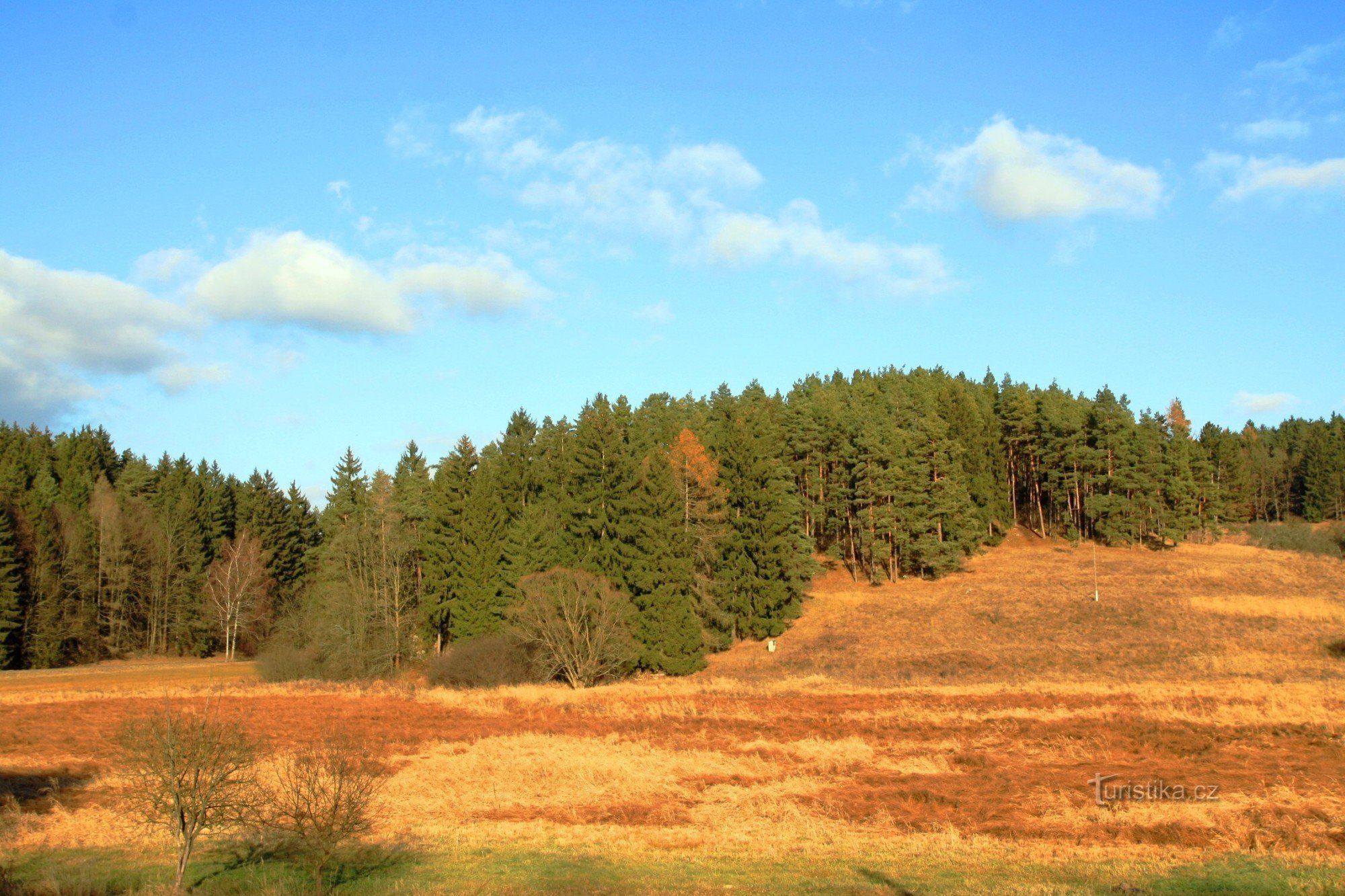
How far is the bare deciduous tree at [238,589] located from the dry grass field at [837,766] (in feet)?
58.5

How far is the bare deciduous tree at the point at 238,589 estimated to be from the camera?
71125mm

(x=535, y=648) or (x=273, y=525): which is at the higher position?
(x=273, y=525)

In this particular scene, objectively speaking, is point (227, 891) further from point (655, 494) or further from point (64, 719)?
point (655, 494)

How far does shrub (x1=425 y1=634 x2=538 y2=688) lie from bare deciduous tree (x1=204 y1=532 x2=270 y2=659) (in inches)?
1188

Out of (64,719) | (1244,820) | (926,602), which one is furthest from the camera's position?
(926,602)

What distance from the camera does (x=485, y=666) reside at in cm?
4709

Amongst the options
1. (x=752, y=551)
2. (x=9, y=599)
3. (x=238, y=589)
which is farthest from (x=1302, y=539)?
(x=9, y=599)

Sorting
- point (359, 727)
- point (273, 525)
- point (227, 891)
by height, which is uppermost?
point (273, 525)

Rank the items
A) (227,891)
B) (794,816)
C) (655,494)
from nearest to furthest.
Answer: (227,891) < (794,816) < (655,494)

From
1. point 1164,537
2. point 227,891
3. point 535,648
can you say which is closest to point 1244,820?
point 227,891

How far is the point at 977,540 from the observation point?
78.3 m

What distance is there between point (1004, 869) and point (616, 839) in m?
6.74

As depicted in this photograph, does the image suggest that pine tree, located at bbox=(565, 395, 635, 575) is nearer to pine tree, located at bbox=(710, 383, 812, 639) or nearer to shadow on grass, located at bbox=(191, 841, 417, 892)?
pine tree, located at bbox=(710, 383, 812, 639)

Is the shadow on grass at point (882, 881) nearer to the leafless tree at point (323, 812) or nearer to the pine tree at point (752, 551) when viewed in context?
the leafless tree at point (323, 812)
